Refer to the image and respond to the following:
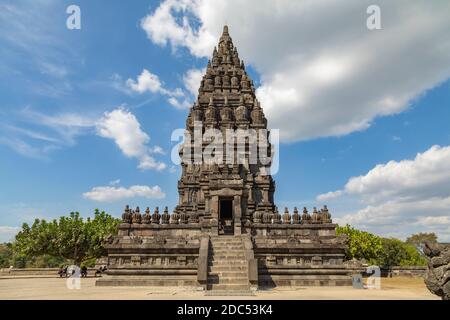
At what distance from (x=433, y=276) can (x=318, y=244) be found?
11492mm

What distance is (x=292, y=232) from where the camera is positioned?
2656 cm

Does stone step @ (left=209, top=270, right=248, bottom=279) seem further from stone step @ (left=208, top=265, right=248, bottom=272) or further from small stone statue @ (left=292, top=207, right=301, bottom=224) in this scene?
small stone statue @ (left=292, top=207, right=301, bottom=224)

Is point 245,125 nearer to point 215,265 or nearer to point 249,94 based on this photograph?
point 249,94

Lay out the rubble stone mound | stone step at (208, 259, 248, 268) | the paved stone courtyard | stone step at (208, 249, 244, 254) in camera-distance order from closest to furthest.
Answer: the rubble stone mound
the paved stone courtyard
stone step at (208, 259, 248, 268)
stone step at (208, 249, 244, 254)

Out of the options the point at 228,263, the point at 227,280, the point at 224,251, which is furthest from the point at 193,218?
the point at 227,280

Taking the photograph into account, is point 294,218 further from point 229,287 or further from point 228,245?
point 229,287

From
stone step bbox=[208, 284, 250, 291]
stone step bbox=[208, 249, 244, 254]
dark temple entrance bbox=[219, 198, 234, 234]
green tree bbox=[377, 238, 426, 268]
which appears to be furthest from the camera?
green tree bbox=[377, 238, 426, 268]

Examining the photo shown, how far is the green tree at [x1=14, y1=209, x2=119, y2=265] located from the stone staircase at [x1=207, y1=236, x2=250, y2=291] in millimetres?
24086

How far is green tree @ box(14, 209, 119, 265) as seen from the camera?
40625 mm

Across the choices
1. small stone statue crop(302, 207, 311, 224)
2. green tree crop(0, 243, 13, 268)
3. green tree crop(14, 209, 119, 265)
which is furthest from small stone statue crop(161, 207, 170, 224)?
green tree crop(0, 243, 13, 268)

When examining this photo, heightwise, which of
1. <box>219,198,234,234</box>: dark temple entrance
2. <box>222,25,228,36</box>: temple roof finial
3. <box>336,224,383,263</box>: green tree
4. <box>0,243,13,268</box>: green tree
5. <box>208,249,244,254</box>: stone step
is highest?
<box>222,25,228,36</box>: temple roof finial

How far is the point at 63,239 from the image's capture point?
134 ft

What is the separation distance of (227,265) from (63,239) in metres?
28.4
